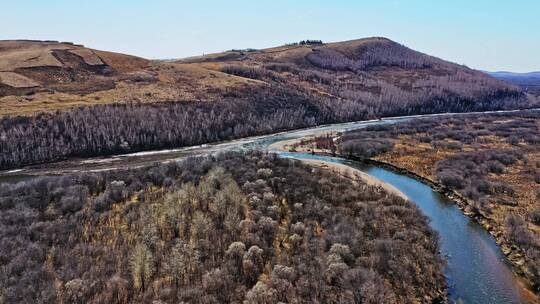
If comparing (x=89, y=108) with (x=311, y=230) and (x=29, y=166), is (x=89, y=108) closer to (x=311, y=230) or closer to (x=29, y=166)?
(x=29, y=166)

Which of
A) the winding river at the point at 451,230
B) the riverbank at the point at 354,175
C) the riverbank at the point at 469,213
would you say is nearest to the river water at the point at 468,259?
the winding river at the point at 451,230

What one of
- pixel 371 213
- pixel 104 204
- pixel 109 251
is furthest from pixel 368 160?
pixel 109 251

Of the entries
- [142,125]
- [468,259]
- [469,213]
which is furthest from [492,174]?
[142,125]

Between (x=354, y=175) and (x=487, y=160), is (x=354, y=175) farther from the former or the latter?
(x=487, y=160)

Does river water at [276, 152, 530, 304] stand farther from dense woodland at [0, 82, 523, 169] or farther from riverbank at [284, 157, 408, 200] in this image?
dense woodland at [0, 82, 523, 169]

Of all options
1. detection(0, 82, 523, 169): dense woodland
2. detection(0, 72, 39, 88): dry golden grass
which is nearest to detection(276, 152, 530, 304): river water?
detection(0, 82, 523, 169): dense woodland

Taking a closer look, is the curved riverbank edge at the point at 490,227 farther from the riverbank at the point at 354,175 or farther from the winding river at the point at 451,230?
the riverbank at the point at 354,175
